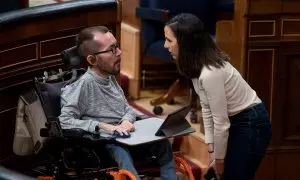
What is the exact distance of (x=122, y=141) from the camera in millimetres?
3537

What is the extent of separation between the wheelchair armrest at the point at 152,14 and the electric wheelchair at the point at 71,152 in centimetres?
190

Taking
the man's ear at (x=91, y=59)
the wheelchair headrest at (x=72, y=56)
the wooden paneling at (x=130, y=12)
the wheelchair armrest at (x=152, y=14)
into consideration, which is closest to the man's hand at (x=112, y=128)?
the man's ear at (x=91, y=59)

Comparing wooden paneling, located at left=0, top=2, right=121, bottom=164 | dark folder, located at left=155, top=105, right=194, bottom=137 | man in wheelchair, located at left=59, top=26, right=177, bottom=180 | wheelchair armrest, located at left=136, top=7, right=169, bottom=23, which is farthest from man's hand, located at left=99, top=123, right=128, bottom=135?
wheelchair armrest, located at left=136, top=7, right=169, bottom=23

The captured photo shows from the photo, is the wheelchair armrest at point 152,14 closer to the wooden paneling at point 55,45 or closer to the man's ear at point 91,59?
the wooden paneling at point 55,45

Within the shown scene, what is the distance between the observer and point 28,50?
4109 millimetres

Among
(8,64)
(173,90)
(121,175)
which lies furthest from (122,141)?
(173,90)

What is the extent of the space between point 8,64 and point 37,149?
0.53 meters

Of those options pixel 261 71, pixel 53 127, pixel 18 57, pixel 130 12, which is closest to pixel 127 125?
pixel 53 127

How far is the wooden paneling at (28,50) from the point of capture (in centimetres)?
399

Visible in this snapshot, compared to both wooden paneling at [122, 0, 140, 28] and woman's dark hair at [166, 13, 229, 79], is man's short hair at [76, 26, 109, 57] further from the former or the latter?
wooden paneling at [122, 0, 140, 28]

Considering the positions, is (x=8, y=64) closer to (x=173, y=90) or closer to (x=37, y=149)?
(x=37, y=149)

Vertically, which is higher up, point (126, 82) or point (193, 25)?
point (193, 25)

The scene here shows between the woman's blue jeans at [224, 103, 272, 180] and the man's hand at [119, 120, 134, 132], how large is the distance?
0.47 meters

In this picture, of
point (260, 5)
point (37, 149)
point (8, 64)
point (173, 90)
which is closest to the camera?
point (37, 149)
